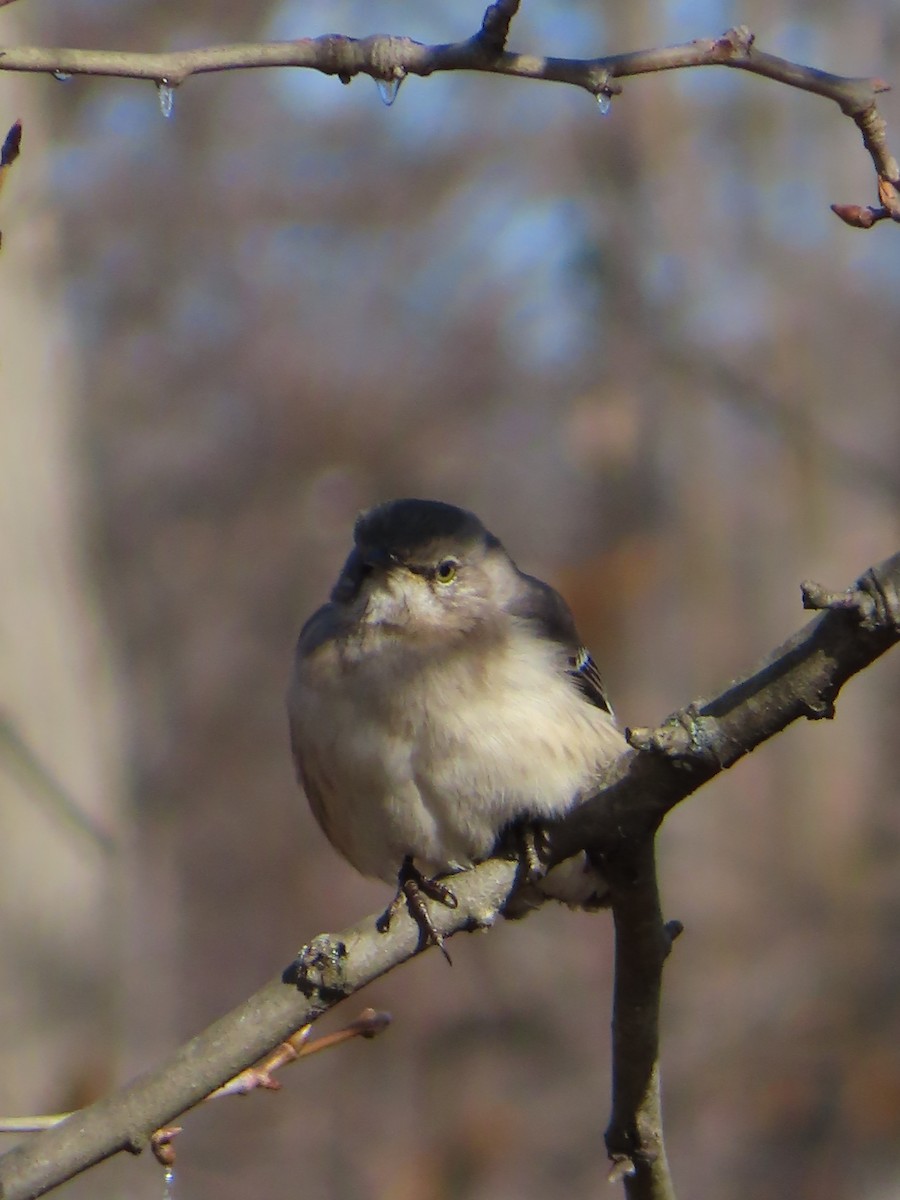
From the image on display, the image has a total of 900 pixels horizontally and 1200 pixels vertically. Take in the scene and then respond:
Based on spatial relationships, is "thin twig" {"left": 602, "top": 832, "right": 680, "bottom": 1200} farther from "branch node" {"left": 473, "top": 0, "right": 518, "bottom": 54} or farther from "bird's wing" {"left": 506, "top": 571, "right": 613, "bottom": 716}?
"branch node" {"left": 473, "top": 0, "right": 518, "bottom": 54}

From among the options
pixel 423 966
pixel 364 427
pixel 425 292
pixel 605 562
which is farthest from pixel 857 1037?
pixel 425 292

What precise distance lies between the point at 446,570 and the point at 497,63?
6.16 feet

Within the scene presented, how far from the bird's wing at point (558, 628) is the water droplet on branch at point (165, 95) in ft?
6.28

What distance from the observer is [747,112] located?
13594mm

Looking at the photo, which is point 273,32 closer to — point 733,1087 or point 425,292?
point 425,292

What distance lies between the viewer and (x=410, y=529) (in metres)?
4.12

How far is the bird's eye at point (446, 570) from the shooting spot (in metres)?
4.12

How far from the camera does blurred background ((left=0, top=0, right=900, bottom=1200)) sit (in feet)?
22.6

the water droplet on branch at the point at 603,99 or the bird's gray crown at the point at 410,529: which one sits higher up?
the bird's gray crown at the point at 410,529

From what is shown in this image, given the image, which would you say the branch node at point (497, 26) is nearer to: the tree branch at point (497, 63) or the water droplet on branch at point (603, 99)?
the tree branch at point (497, 63)

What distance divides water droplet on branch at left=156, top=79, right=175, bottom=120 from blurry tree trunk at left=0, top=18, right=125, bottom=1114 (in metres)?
4.05

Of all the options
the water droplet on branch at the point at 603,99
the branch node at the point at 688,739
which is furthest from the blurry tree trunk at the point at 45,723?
the water droplet on branch at the point at 603,99

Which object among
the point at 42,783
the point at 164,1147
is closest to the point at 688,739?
the point at 164,1147

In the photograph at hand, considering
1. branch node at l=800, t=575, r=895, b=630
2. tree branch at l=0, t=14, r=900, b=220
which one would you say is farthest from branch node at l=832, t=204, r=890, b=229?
branch node at l=800, t=575, r=895, b=630
